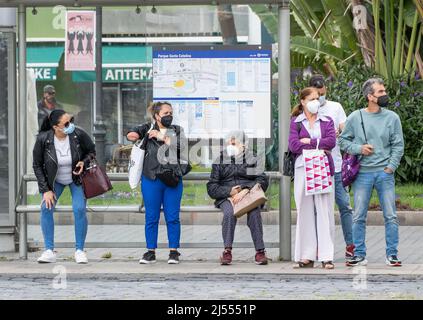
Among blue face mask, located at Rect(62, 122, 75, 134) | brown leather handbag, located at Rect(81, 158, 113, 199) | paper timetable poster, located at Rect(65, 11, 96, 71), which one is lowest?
brown leather handbag, located at Rect(81, 158, 113, 199)

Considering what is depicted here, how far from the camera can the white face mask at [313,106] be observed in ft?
44.2

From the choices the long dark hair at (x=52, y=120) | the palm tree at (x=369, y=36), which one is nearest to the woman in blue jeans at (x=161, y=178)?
the long dark hair at (x=52, y=120)

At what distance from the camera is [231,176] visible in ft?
46.1

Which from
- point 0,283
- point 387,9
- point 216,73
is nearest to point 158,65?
point 216,73

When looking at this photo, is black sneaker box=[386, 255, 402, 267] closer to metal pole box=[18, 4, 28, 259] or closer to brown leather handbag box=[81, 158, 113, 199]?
brown leather handbag box=[81, 158, 113, 199]

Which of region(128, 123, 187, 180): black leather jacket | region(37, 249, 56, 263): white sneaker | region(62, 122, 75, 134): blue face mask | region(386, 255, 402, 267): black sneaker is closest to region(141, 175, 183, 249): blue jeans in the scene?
region(128, 123, 187, 180): black leather jacket

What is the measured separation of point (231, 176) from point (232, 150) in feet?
0.90

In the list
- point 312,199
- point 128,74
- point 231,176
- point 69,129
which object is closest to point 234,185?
point 231,176

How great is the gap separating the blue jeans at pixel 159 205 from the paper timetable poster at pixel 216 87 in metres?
0.76

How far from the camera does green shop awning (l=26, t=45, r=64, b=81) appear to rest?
14.7 m

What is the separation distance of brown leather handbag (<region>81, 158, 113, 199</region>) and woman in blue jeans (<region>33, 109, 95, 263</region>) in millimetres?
67

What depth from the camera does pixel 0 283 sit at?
13.1 m
